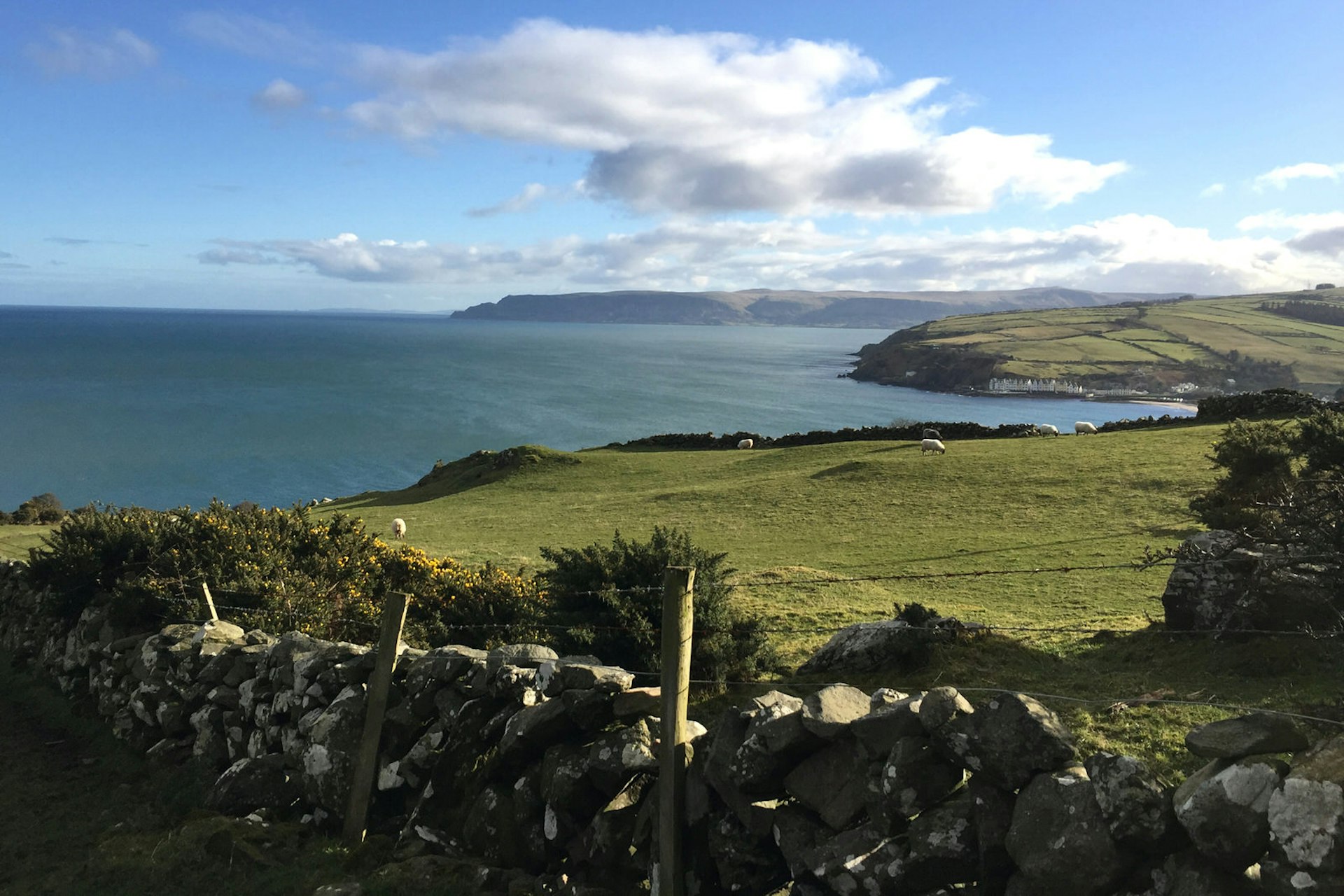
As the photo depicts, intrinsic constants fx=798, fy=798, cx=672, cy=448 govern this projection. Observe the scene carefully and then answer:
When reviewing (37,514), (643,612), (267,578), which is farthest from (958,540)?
(37,514)

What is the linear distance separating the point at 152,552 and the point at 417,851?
10535mm

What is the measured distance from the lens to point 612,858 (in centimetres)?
746

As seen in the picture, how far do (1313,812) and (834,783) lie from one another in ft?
10.3

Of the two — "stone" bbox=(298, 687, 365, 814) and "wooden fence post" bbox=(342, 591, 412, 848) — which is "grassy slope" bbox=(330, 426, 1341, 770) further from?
"stone" bbox=(298, 687, 365, 814)

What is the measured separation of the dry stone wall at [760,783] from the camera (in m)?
4.84

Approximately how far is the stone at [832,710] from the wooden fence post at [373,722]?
5.01 metres

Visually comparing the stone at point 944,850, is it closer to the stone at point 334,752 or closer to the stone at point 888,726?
the stone at point 888,726

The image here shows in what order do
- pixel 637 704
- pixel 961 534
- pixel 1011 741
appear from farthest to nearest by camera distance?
pixel 961 534
pixel 637 704
pixel 1011 741

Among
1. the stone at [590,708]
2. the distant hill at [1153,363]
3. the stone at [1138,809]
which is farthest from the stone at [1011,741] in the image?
the distant hill at [1153,363]

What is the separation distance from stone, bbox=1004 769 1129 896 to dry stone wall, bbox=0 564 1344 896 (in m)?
0.01

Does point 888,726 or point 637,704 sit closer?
point 888,726

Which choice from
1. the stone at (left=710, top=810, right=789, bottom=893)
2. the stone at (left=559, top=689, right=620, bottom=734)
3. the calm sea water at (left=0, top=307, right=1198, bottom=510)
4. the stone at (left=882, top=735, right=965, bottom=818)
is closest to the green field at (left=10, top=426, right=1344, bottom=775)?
the stone at (left=882, top=735, right=965, bottom=818)

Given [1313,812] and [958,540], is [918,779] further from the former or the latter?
[958,540]

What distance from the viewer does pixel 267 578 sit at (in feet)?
49.9
